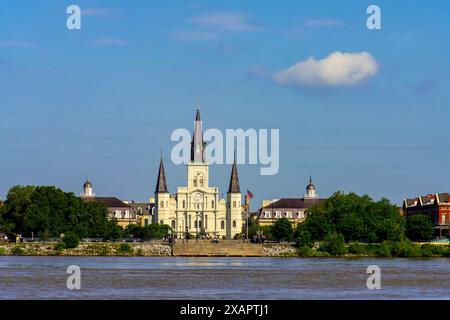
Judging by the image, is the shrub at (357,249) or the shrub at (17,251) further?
the shrub at (17,251)

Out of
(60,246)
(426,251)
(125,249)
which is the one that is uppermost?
(60,246)

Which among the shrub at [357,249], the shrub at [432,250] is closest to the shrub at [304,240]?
the shrub at [357,249]

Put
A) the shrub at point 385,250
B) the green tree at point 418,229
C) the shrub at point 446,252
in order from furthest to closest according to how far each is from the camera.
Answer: the green tree at point 418,229 < the shrub at point 446,252 < the shrub at point 385,250

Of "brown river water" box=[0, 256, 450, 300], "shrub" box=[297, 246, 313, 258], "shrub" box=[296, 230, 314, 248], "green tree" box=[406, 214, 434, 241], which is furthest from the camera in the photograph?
"green tree" box=[406, 214, 434, 241]

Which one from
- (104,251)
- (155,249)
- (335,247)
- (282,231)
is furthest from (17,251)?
(282,231)

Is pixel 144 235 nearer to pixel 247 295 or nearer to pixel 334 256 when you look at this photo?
pixel 334 256

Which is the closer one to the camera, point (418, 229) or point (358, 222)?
point (358, 222)

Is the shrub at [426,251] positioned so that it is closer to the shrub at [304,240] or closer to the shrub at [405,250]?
the shrub at [405,250]

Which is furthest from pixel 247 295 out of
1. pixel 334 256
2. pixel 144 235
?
pixel 144 235

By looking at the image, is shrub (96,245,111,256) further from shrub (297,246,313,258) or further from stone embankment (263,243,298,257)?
shrub (297,246,313,258)

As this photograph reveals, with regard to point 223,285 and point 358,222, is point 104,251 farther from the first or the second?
point 223,285

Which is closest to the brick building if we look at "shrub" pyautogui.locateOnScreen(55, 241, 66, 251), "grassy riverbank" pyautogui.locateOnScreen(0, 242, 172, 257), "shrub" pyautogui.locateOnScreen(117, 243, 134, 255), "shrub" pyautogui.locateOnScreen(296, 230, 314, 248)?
"shrub" pyautogui.locateOnScreen(296, 230, 314, 248)
